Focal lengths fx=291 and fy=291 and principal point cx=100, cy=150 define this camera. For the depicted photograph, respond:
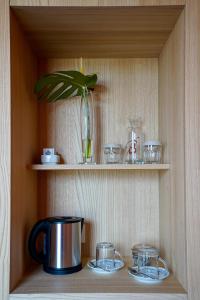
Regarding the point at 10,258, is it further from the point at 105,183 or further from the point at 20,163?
the point at 105,183

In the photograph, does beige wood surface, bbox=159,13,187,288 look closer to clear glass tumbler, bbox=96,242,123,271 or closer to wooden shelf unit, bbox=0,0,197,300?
wooden shelf unit, bbox=0,0,197,300

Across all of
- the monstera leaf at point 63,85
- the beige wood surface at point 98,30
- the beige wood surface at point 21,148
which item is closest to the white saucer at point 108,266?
the beige wood surface at point 21,148

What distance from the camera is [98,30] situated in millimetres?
1000

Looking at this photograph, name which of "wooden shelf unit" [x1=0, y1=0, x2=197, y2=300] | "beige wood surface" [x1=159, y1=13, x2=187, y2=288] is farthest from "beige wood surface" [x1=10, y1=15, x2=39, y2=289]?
"beige wood surface" [x1=159, y1=13, x2=187, y2=288]

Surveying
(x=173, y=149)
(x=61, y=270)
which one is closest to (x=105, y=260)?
(x=61, y=270)

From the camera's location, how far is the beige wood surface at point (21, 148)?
912 millimetres

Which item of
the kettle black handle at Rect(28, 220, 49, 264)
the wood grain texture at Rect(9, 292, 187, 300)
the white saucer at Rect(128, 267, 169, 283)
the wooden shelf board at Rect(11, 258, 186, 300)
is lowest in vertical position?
the wood grain texture at Rect(9, 292, 187, 300)

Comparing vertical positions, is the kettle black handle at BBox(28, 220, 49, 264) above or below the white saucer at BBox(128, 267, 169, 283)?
above

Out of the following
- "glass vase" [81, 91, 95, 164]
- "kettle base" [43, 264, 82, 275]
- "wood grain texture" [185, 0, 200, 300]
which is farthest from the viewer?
"glass vase" [81, 91, 95, 164]

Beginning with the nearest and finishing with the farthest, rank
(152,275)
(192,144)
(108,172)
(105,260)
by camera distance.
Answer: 1. (192,144)
2. (152,275)
3. (105,260)
4. (108,172)

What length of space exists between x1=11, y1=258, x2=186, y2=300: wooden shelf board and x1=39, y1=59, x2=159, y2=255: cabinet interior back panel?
0.23m

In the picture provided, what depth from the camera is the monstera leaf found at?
108 cm

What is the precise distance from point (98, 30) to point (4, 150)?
0.51 metres

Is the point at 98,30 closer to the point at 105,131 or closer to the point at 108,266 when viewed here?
the point at 105,131
